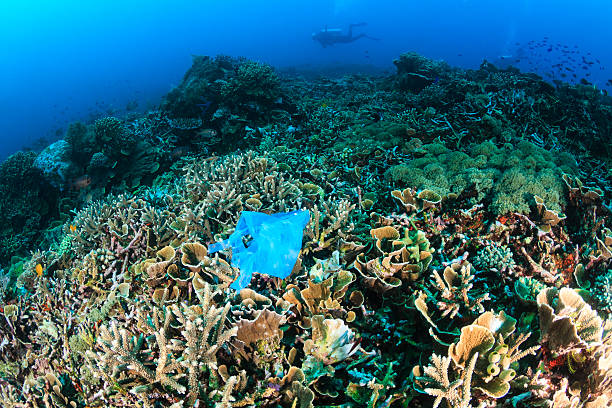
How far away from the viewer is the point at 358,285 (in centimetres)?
311

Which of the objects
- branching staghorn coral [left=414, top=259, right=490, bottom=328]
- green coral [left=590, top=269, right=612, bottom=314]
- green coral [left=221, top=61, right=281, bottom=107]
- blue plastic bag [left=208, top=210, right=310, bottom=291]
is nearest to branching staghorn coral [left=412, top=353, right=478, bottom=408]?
branching staghorn coral [left=414, top=259, right=490, bottom=328]

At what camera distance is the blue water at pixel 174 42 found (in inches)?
1545

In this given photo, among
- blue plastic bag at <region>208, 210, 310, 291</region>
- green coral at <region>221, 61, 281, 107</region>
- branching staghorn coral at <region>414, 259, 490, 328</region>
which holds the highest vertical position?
green coral at <region>221, 61, 281, 107</region>

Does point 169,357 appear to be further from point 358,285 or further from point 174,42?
point 174,42

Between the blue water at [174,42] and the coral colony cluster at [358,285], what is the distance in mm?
24175

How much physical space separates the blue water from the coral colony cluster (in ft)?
79.3

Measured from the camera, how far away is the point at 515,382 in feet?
6.50

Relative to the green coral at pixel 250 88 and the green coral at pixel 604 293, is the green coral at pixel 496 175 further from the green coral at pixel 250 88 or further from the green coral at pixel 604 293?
the green coral at pixel 250 88

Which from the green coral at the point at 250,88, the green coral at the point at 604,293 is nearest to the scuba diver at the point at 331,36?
the green coral at the point at 250,88

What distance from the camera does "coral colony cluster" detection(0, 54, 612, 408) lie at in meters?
2.09

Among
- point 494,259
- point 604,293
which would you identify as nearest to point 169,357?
point 494,259

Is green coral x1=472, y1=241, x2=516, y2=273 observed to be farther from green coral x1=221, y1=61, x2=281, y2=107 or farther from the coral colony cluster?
green coral x1=221, y1=61, x2=281, y2=107

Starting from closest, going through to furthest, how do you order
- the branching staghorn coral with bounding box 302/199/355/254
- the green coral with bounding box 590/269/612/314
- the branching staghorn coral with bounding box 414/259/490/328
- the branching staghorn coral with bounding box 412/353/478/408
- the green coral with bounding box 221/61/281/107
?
the branching staghorn coral with bounding box 412/353/478/408 → the branching staghorn coral with bounding box 414/259/490/328 → the green coral with bounding box 590/269/612/314 → the branching staghorn coral with bounding box 302/199/355/254 → the green coral with bounding box 221/61/281/107

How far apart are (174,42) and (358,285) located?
3930 inches
